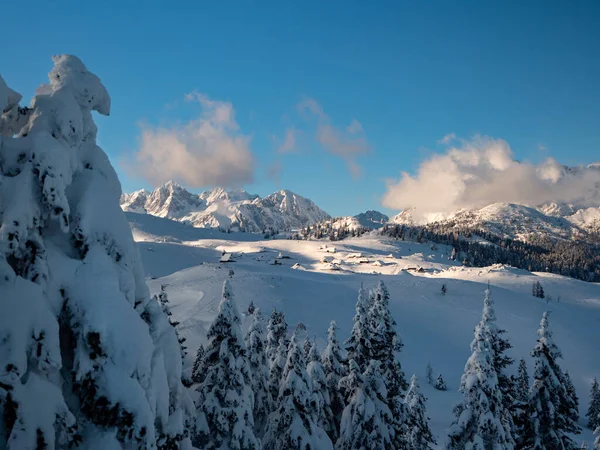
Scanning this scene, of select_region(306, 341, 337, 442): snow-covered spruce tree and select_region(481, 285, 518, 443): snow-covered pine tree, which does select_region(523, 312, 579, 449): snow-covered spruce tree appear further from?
select_region(306, 341, 337, 442): snow-covered spruce tree

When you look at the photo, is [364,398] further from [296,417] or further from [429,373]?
[429,373]

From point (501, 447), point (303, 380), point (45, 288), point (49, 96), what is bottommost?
point (501, 447)

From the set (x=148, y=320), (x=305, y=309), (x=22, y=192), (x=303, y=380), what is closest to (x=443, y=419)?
(x=305, y=309)

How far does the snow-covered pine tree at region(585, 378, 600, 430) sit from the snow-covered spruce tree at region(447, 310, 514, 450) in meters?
56.3

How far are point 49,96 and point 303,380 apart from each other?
13.7 metres

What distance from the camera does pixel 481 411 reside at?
15.4 metres

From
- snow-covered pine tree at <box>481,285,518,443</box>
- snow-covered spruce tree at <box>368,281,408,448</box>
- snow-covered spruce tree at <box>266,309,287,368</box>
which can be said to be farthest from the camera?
snow-covered spruce tree at <box>266,309,287,368</box>

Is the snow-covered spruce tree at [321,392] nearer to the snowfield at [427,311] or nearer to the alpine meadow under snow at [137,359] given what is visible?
the alpine meadow under snow at [137,359]

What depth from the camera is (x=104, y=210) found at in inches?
293

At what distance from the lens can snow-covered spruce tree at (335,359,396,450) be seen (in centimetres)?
1698

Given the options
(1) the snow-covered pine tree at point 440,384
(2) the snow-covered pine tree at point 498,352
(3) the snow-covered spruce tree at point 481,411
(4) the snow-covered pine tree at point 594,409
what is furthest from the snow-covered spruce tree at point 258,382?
(4) the snow-covered pine tree at point 594,409

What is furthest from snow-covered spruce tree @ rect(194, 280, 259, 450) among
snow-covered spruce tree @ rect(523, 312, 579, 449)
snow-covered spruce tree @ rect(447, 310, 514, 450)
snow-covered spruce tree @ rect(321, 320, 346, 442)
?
snow-covered spruce tree @ rect(523, 312, 579, 449)

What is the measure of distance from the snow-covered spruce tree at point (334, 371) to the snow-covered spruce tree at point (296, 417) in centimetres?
446

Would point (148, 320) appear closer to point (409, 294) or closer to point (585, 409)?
point (585, 409)
